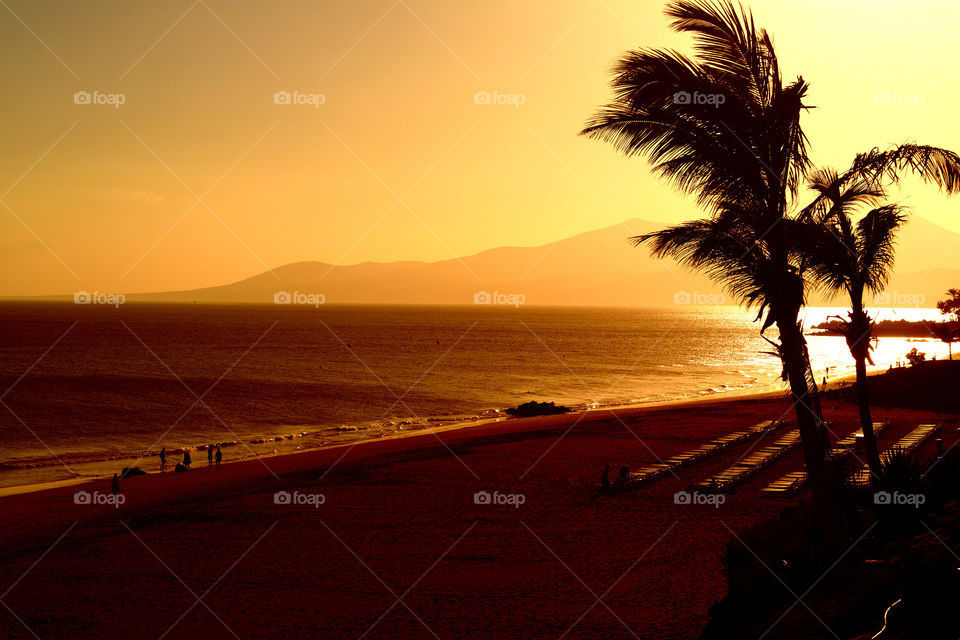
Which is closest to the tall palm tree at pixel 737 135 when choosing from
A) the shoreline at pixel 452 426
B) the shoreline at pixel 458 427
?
the shoreline at pixel 452 426

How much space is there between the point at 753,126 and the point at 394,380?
59167mm

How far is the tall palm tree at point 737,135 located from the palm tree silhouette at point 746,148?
1 cm

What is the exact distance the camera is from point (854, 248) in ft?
35.3

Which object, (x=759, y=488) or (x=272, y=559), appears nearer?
(x=272, y=559)

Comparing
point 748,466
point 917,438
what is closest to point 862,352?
point 748,466

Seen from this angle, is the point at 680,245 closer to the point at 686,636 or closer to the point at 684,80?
the point at 684,80

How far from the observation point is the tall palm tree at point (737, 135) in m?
7.27

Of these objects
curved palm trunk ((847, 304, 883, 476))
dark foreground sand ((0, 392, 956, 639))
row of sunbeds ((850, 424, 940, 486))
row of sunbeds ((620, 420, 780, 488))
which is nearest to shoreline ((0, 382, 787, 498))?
dark foreground sand ((0, 392, 956, 639))

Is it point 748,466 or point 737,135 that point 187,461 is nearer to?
point 748,466

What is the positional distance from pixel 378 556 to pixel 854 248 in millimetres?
10752

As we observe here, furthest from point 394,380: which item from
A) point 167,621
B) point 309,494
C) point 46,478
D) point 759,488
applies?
Answer: point 167,621

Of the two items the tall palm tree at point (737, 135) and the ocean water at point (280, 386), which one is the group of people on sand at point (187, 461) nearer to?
the ocean water at point (280, 386)

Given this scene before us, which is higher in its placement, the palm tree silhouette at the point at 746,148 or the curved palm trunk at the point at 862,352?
the palm tree silhouette at the point at 746,148

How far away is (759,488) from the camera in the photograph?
1884 cm
